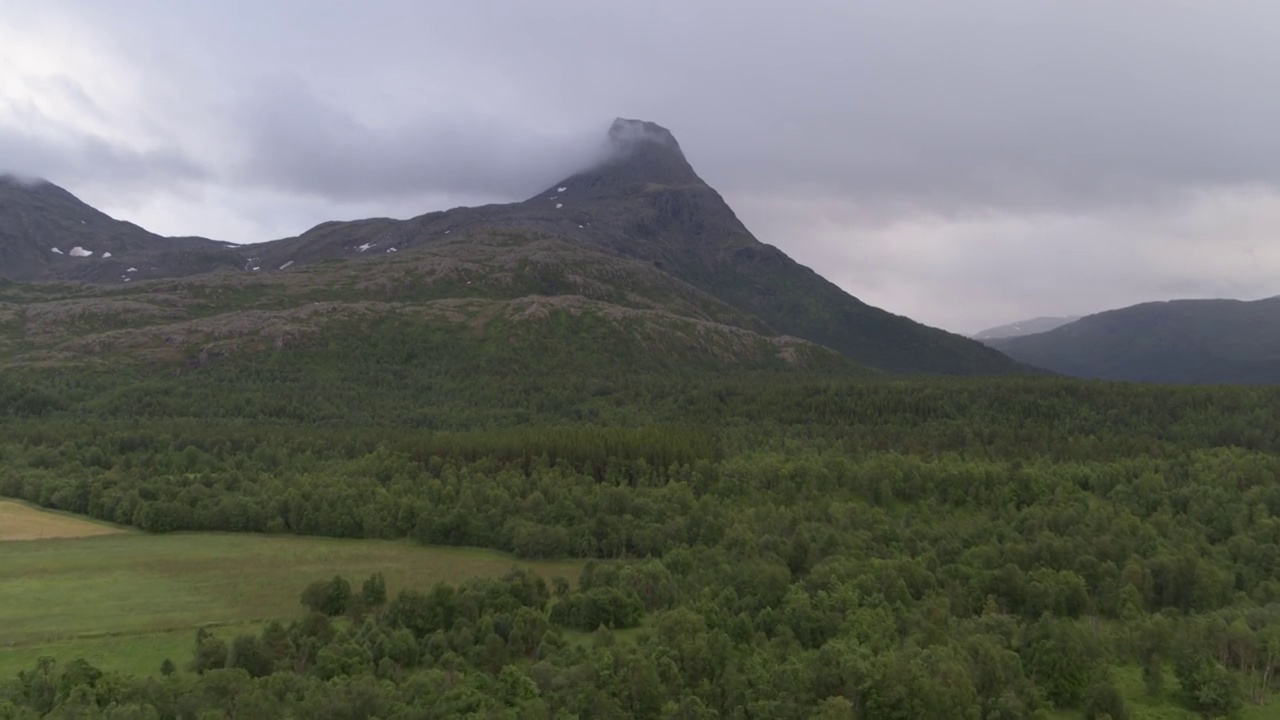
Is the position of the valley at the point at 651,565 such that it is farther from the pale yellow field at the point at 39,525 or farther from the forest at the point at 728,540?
the pale yellow field at the point at 39,525

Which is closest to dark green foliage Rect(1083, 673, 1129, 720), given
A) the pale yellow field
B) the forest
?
the forest

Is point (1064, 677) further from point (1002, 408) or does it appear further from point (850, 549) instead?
point (1002, 408)

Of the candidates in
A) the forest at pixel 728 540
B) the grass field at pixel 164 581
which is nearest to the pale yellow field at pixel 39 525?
the grass field at pixel 164 581

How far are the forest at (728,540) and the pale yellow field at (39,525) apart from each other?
4.25 metres

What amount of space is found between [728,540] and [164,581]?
202 feet

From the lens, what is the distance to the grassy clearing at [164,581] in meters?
66.0

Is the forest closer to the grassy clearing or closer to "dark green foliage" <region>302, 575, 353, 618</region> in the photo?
"dark green foliage" <region>302, 575, 353, 618</region>

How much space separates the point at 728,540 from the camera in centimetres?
9044

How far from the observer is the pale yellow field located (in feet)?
311

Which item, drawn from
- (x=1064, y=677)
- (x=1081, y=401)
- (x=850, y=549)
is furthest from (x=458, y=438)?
(x=1081, y=401)

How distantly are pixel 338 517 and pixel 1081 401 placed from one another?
156544mm

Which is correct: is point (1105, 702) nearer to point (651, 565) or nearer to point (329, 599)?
point (651, 565)

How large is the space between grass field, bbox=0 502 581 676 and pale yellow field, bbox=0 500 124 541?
2574 millimetres

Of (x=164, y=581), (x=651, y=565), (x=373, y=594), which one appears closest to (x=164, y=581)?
(x=164, y=581)
